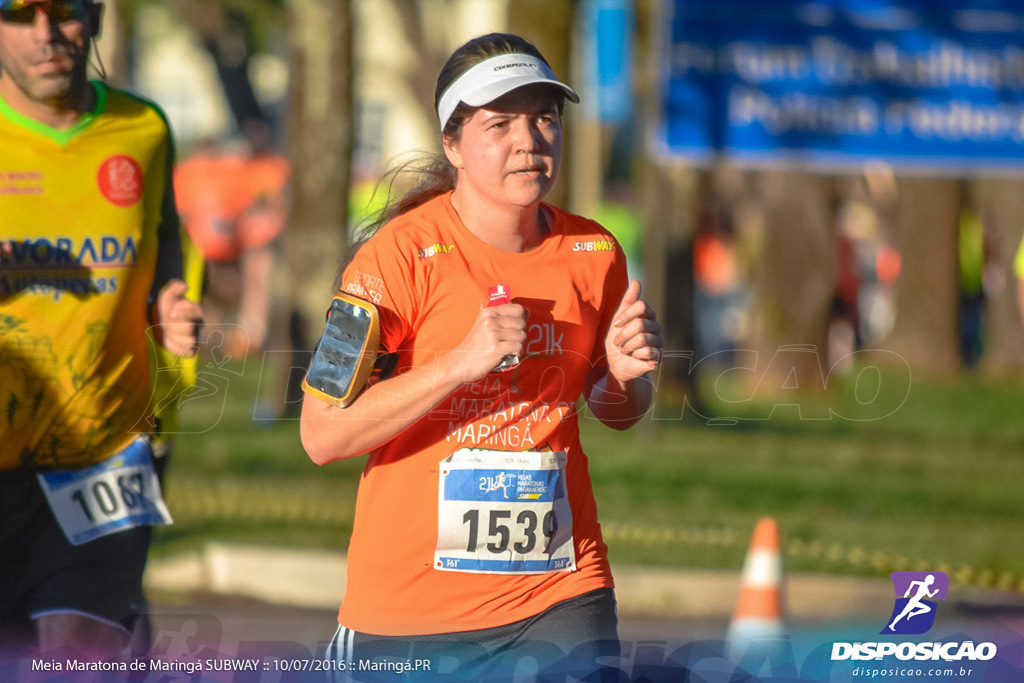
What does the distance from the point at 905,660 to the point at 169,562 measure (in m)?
5.44

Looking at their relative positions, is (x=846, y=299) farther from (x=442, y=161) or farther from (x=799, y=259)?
(x=442, y=161)

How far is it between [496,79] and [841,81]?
10732mm

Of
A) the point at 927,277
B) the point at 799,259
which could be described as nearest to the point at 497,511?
the point at 799,259

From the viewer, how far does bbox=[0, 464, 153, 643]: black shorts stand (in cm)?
446

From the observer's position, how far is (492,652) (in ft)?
11.8

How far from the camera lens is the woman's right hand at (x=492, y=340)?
3.39 m

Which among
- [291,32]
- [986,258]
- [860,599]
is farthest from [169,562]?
[986,258]

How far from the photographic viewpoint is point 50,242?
4.42m

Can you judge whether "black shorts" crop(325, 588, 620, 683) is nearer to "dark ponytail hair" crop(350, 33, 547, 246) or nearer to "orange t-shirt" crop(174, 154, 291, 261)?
"dark ponytail hair" crop(350, 33, 547, 246)

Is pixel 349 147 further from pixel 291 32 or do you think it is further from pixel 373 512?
pixel 373 512

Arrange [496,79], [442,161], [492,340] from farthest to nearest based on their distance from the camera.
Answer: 1. [442,161]
2. [496,79]
3. [492,340]

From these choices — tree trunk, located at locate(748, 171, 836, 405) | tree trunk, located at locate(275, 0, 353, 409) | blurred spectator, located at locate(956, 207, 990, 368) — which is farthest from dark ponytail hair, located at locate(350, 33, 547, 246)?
Answer: blurred spectator, located at locate(956, 207, 990, 368)

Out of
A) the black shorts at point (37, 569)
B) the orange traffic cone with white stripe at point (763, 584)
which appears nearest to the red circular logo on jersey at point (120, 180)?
the black shorts at point (37, 569)

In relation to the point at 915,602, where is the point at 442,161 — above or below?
above
